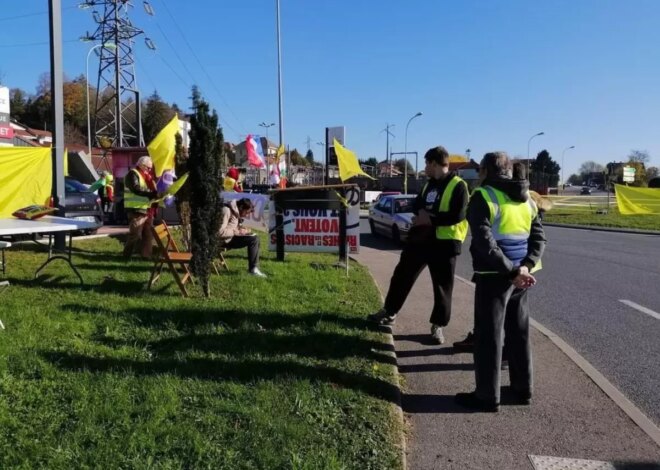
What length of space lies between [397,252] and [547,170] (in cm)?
12864

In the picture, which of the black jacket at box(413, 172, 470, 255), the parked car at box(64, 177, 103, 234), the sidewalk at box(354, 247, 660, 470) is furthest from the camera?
the parked car at box(64, 177, 103, 234)

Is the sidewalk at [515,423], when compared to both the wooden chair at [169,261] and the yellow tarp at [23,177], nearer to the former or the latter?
the wooden chair at [169,261]

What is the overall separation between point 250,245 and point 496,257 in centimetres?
533

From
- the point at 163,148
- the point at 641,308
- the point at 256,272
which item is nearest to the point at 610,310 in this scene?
the point at 641,308

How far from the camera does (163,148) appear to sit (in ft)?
25.3

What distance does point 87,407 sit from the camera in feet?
11.8

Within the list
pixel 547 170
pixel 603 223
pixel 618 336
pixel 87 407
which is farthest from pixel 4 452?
pixel 547 170

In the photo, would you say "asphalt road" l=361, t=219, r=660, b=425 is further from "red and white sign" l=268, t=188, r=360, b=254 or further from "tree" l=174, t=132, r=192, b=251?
"tree" l=174, t=132, r=192, b=251

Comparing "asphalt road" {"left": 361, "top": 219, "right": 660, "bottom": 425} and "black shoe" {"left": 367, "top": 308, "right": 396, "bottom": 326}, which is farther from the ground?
"black shoe" {"left": 367, "top": 308, "right": 396, "bottom": 326}

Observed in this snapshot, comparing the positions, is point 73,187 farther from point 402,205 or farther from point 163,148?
point 402,205

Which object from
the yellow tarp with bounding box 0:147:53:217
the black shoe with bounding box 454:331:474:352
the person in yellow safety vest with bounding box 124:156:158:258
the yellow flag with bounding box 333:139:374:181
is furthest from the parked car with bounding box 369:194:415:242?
the black shoe with bounding box 454:331:474:352

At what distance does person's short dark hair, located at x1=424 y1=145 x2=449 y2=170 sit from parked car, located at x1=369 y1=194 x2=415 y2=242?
1071 cm

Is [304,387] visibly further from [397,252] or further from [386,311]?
[397,252]

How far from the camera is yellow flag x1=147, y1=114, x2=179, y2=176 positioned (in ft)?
25.2
